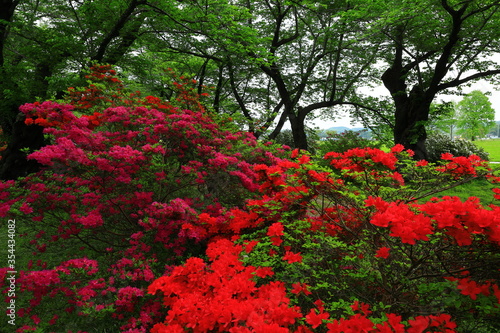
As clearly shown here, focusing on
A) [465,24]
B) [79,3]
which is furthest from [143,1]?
[465,24]

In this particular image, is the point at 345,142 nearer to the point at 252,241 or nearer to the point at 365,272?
the point at 252,241

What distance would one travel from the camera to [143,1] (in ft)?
20.9

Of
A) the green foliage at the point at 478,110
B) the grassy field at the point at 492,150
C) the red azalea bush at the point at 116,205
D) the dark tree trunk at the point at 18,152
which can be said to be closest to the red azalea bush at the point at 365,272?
the red azalea bush at the point at 116,205

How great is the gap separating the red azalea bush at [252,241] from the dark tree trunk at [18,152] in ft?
14.2

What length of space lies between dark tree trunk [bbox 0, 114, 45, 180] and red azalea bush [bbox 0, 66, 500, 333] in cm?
433

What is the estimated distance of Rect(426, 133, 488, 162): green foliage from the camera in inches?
481

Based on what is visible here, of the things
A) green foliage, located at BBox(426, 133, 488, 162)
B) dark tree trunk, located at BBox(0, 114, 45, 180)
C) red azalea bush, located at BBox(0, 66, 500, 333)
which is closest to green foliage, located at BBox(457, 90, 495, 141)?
green foliage, located at BBox(426, 133, 488, 162)

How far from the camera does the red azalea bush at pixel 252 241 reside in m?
1.58

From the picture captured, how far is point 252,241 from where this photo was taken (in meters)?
2.59

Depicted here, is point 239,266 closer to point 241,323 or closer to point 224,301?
point 224,301

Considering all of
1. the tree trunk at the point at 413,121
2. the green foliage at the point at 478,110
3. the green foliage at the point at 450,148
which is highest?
the green foliage at the point at 478,110

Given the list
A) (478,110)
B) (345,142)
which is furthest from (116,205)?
(478,110)

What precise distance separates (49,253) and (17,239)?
4.32ft

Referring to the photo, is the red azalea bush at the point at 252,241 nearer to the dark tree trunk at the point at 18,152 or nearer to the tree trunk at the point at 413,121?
the dark tree trunk at the point at 18,152
